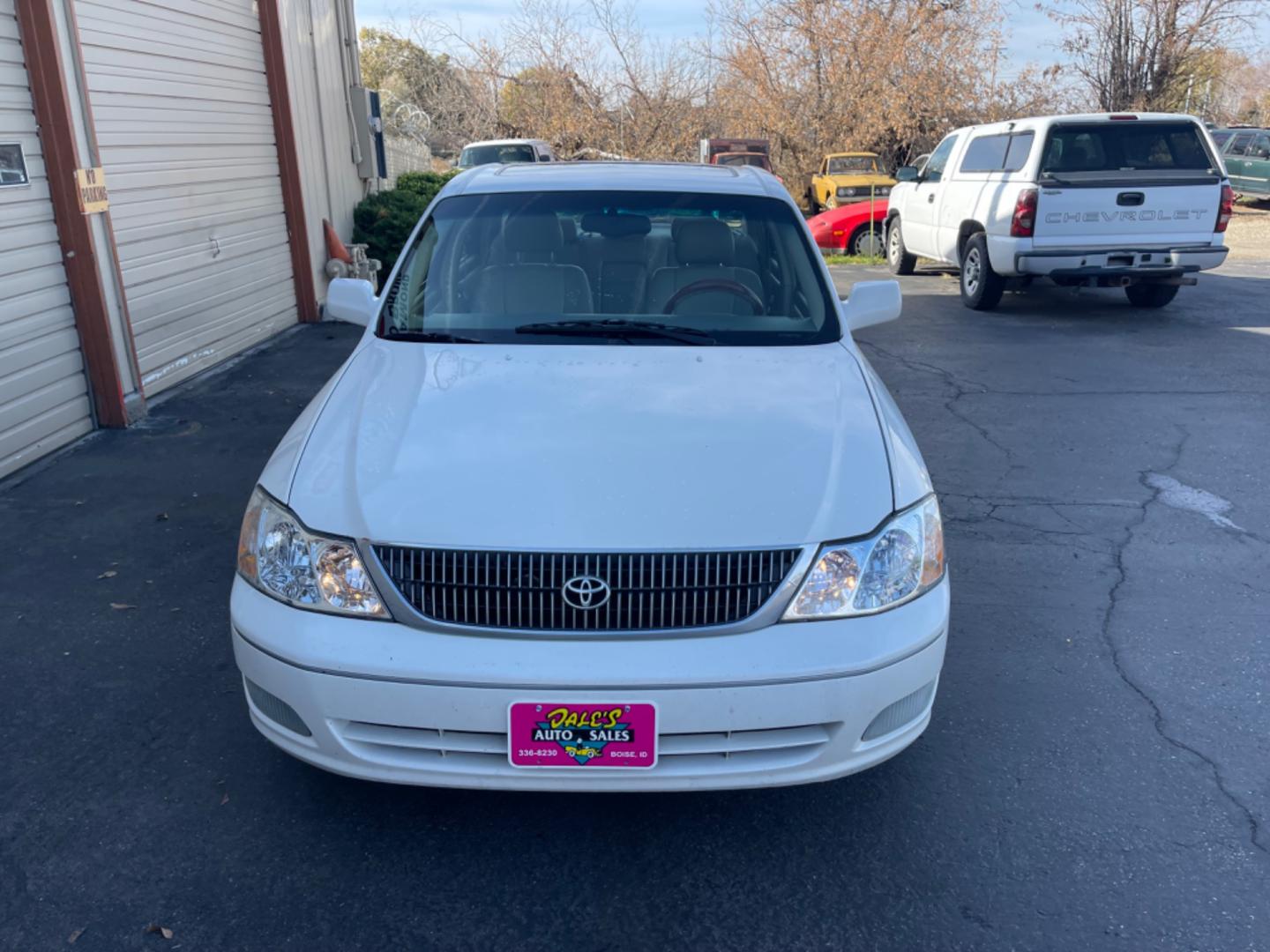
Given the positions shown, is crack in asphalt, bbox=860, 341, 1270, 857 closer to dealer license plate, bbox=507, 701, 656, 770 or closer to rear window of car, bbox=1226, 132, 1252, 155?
dealer license plate, bbox=507, 701, 656, 770

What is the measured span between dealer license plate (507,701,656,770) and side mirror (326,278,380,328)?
2330 millimetres

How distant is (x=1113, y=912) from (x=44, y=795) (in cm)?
293

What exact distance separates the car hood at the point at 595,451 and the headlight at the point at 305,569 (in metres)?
0.06

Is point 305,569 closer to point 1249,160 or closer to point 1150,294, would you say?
point 1150,294

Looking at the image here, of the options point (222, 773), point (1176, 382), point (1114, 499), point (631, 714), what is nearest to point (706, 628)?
point (631, 714)

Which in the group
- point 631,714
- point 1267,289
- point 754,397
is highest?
point 754,397

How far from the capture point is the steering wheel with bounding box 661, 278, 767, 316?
13.1ft

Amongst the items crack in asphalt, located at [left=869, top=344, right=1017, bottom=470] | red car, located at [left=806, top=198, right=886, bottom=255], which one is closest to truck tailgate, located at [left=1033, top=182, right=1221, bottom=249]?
crack in asphalt, located at [left=869, top=344, right=1017, bottom=470]

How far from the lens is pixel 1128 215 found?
10070 millimetres

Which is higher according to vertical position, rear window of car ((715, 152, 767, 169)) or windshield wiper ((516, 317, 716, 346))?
windshield wiper ((516, 317, 716, 346))

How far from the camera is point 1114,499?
5.58 meters

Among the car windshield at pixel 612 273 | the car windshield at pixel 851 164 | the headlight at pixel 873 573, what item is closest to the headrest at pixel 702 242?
the car windshield at pixel 612 273

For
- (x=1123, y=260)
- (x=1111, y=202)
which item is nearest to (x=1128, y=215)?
(x=1111, y=202)

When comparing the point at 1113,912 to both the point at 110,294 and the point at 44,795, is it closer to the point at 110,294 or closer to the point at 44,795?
the point at 44,795
